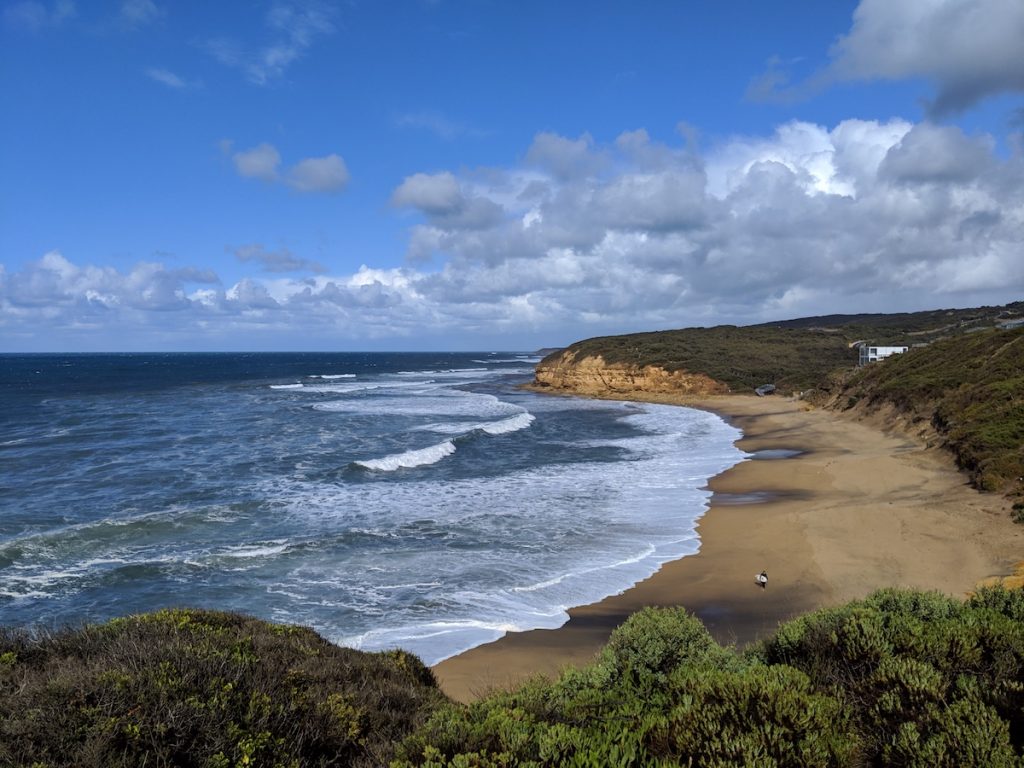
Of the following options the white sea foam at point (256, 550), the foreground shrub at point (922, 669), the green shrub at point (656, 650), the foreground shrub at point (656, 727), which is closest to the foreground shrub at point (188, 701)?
the foreground shrub at point (656, 727)

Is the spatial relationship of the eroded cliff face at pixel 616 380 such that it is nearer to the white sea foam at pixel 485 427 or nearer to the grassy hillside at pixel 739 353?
the grassy hillside at pixel 739 353


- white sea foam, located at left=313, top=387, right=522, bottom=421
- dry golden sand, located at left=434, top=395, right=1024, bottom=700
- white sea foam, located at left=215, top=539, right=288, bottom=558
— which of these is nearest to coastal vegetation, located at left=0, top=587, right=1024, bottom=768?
dry golden sand, located at left=434, top=395, right=1024, bottom=700

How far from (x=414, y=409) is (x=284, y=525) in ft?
109

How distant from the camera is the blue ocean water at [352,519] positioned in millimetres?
12969

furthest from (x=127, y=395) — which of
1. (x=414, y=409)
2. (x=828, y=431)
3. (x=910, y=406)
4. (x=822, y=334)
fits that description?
(x=822, y=334)

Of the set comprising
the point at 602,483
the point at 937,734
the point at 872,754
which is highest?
the point at 937,734

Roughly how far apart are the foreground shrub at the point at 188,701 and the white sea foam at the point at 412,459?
21.2 meters

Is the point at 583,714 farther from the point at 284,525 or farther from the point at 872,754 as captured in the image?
the point at 284,525

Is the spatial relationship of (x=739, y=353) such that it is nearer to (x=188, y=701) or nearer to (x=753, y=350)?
(x=753, y=350)

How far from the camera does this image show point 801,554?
50.3 ft

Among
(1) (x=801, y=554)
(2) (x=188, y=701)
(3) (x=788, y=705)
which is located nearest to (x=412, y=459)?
(1) (x=801, y=554)

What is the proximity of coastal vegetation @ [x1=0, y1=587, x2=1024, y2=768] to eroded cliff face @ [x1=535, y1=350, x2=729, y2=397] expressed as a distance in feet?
199

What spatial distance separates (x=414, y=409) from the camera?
170ft

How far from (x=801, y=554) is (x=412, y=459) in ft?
59.3
